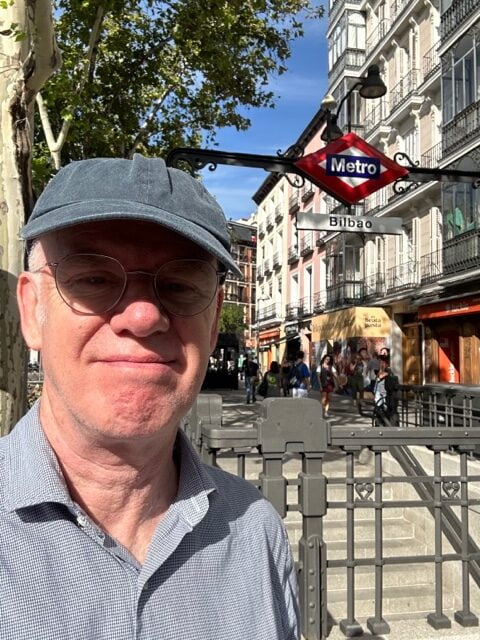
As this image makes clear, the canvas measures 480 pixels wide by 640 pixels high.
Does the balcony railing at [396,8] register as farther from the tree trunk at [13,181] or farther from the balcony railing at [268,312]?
the tree trunk at [13,181]

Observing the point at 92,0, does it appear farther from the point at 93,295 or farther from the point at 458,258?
the point at 458,258

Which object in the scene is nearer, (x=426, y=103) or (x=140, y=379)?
(x=140, y=379)

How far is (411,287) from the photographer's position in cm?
2283

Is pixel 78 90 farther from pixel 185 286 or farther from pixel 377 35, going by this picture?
pixel 377 35

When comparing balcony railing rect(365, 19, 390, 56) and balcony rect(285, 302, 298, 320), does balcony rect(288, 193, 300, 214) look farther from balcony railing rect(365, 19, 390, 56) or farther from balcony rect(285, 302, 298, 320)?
balcony railing rect(365, 19, 390, 56)

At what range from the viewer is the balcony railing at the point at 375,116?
86.1 feet

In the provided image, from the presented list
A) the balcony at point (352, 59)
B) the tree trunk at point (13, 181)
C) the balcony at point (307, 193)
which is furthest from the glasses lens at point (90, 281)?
the balcony at point (307, 193)

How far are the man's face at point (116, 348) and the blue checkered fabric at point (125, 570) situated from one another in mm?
135

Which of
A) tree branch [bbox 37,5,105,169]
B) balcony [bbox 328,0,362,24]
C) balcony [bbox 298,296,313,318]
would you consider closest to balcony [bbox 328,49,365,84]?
balcony [bbox 328,0,362,24]

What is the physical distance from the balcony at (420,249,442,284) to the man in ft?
67.4

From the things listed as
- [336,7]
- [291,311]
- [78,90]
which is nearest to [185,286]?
[78,90]

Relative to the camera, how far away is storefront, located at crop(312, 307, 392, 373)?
24688 millimetres

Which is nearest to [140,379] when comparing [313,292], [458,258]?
[458,258]

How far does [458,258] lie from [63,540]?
19316 mm
